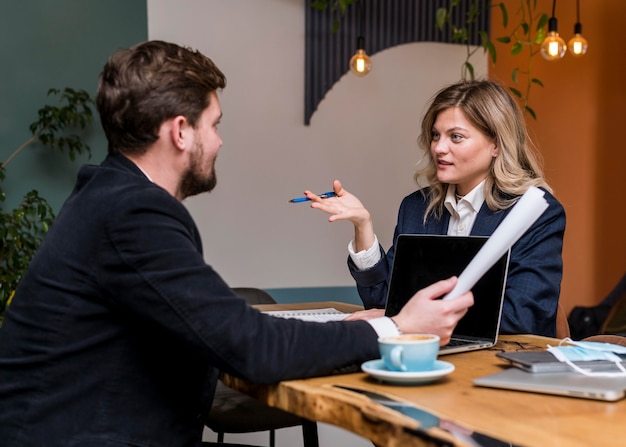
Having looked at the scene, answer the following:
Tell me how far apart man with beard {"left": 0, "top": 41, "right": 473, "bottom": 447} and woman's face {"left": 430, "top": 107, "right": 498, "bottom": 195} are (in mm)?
890

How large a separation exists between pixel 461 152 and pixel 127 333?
1199 millimetres

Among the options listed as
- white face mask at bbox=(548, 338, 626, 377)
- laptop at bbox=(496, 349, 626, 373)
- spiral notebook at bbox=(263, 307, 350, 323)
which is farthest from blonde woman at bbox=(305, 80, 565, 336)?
laptop at bbox=(496, 349, 626, 373)

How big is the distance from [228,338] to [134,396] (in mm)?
209

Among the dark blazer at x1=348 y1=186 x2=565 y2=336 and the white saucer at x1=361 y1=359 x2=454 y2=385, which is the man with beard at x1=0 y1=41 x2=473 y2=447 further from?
the dark blazer at x1=348 y1=186 x2=565 y2=336

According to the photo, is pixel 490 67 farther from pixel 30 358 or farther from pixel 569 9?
pixel 30 358

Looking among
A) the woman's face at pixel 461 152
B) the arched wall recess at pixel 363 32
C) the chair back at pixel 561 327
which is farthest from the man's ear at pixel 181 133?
the arched wall recess at pixel 363 32

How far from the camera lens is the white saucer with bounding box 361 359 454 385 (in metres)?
1.13

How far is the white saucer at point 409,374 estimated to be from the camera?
1134 millimetres

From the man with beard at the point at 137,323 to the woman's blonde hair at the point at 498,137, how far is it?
2.81 feet

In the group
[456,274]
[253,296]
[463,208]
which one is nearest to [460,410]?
[456,274]

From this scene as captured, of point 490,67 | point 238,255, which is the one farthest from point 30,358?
point 490,67

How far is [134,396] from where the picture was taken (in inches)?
48.5

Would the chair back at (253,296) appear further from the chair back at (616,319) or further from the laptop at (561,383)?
the chair back at (616,319)

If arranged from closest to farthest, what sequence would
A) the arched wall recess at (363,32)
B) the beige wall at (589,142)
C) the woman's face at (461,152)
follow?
1. the woman's face at (461,152)
2. the arched wall recess at (363,32)
3. the beige wall at (589,142)
